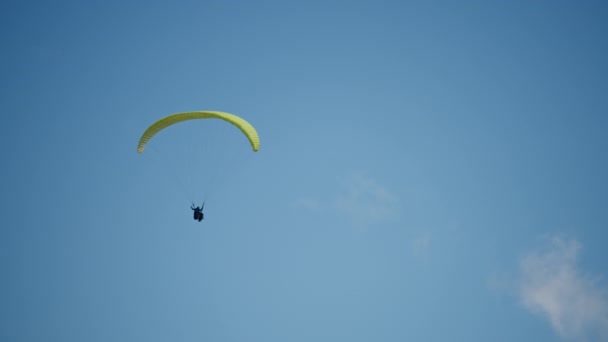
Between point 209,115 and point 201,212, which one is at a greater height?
point 209,115

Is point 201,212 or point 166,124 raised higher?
point 166,124

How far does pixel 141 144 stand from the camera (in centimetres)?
3516

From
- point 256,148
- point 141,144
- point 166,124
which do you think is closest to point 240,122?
point 256,148

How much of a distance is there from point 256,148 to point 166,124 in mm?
5866

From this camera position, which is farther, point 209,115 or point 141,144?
point 141,144

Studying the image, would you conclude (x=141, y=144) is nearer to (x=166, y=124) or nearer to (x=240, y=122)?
(x=166, y=124)

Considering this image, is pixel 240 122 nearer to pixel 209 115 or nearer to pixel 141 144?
pixel 209 115

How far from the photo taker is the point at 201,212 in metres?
34.4

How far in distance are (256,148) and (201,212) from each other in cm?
549

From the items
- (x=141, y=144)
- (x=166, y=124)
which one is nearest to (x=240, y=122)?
(x=166, y=124)

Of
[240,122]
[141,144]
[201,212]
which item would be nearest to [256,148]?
[240,122]

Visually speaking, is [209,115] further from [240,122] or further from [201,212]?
[201,212]

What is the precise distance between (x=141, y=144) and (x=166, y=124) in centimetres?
250

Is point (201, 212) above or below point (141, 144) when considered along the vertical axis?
below
